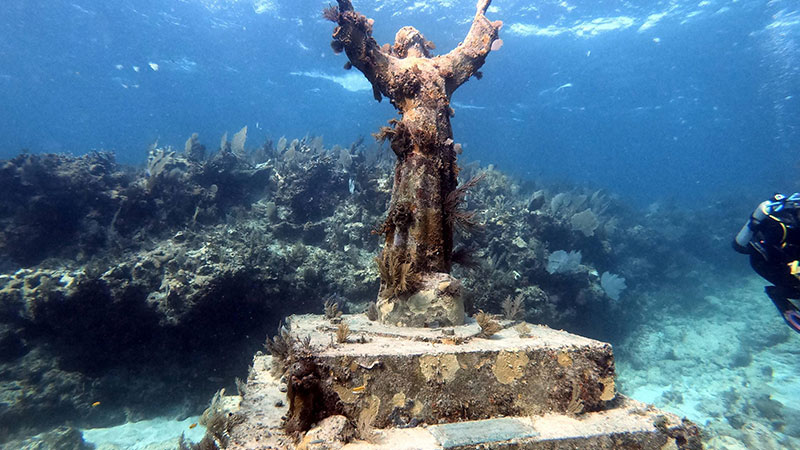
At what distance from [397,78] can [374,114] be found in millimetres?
50098

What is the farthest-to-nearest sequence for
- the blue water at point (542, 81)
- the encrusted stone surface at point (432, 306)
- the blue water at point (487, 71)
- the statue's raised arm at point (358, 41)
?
the blue water at point (487, 71) < the blue water at point (542, 81) < the statue's raised arm at point (358, 41) < the encrusted stone surface at point (432, 306)

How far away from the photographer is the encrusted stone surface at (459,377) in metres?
2.88

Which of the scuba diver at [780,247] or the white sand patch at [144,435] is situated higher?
the scuba diver at [780,247]

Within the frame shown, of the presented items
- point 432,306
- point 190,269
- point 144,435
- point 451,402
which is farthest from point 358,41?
point 144,435

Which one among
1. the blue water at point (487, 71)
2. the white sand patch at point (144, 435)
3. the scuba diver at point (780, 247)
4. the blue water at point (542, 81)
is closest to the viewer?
the scuba diver at point (780, 247)

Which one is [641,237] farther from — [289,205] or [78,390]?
[78,390]

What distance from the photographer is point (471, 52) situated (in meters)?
6.05

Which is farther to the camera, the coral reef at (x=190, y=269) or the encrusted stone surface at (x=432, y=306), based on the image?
the coral reef at (x=190, y=269)

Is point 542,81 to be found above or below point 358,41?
above

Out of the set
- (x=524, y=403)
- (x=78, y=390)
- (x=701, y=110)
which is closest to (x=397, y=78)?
(x=524, y=403)

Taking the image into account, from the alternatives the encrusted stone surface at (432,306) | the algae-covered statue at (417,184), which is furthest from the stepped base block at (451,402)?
the algae-covered statue at (417,184)

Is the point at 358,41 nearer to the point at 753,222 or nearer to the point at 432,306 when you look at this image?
the point at 432,306

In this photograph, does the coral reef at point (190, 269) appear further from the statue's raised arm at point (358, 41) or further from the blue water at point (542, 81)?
the statue's raised arm at point (358, 41)

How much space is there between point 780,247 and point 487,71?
3092cm
